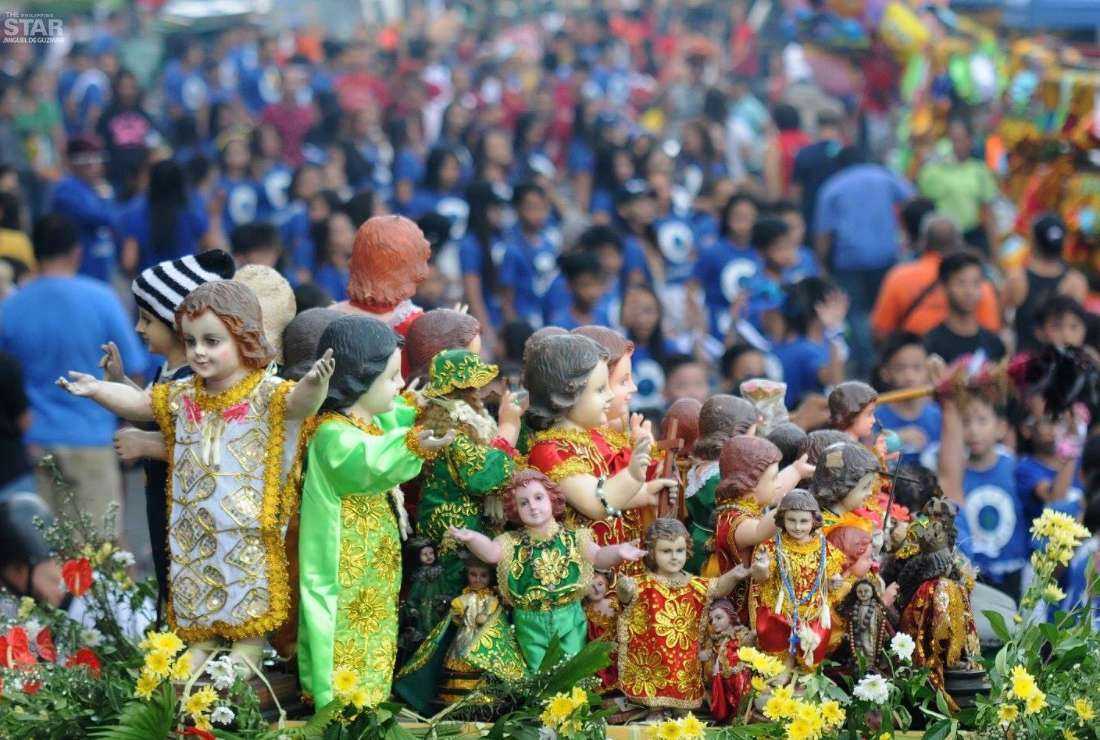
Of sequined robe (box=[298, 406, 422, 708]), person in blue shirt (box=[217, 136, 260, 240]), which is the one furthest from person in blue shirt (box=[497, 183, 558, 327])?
sequined robe (box=[298, 406, 422, 708])

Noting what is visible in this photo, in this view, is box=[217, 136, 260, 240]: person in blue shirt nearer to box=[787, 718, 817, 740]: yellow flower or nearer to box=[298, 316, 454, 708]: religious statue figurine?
box=[298, 316, 454, 708]: religious statue figurine

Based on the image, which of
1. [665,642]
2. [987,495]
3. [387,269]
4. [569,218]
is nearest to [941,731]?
[665,642]

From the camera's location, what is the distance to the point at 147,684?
17.1 feet

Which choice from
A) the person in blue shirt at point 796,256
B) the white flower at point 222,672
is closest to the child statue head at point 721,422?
the white flower at point 222,672

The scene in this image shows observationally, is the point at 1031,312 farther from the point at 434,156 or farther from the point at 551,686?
the point at 551,686

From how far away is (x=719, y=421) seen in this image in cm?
604

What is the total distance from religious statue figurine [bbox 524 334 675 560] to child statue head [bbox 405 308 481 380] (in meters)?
0.38

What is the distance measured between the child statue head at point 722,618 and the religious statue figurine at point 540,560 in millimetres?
301

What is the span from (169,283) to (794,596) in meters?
2.17

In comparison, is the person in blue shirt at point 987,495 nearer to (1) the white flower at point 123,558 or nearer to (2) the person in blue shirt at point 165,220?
(1) the white flower at point 123,558

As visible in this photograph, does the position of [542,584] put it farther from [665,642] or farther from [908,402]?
[908,402]

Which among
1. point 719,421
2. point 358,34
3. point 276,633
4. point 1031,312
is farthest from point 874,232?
point 358,34

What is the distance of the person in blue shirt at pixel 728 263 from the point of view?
1221 centimetres

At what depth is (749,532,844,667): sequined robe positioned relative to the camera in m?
5.45
